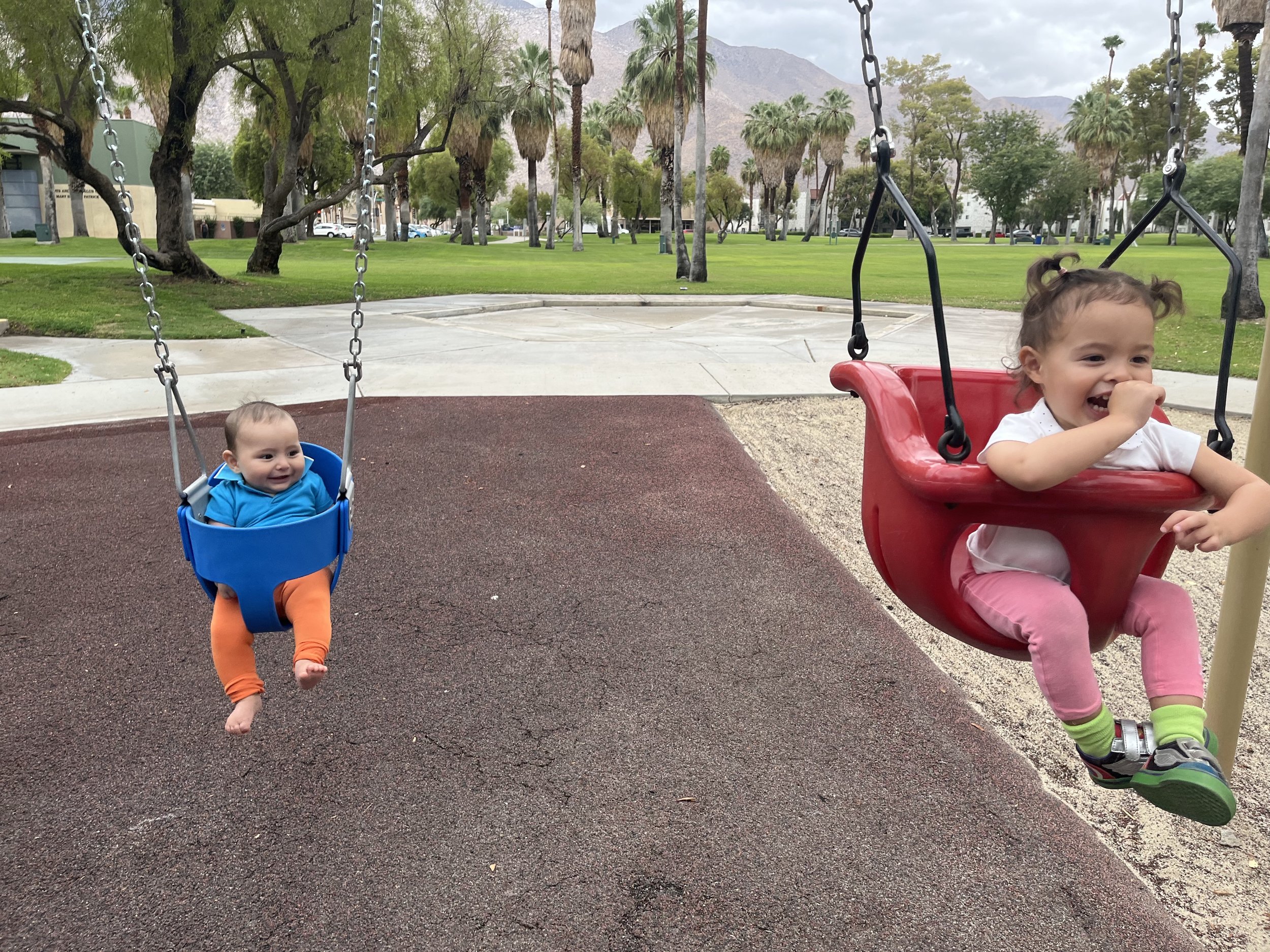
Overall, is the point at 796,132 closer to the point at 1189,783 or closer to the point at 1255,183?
the point at 1255,183

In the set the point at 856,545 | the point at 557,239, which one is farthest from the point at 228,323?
the point at 557,239

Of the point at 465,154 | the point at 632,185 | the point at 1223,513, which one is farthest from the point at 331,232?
the point at 1223,513

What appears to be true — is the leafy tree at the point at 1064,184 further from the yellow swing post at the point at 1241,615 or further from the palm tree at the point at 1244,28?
the yellow swing post at the point at 1241,615

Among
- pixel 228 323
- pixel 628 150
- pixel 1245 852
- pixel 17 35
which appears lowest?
pixel 1245 852

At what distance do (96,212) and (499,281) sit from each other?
43210 millimetres

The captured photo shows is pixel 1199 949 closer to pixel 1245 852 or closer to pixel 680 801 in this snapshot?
pixel 1245 852

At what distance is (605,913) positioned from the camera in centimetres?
271

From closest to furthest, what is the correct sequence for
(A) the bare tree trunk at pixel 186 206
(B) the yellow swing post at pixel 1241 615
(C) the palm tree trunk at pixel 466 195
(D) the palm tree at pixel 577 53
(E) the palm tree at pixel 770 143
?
(B) the yellow swing post at pixel 1241 615
(A) the bare tree trunk at pixel 186 206
(D) the palm tree at pixel 577 53
(C) the palm tree trunk at pixel 466 195
(E) the palm tree at pixel 770 143

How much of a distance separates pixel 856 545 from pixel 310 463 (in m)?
3.99

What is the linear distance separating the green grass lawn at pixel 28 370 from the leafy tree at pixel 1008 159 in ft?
217

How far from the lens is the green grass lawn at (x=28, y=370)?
933cm

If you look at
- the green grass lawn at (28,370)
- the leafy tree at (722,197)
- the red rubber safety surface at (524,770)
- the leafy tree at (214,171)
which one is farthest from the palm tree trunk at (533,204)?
the red rubber safety surface at (524,770)

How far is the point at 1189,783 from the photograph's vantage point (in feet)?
5.41

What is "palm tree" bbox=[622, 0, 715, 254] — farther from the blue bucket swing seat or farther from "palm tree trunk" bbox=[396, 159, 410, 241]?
the blue bucket swing seat
